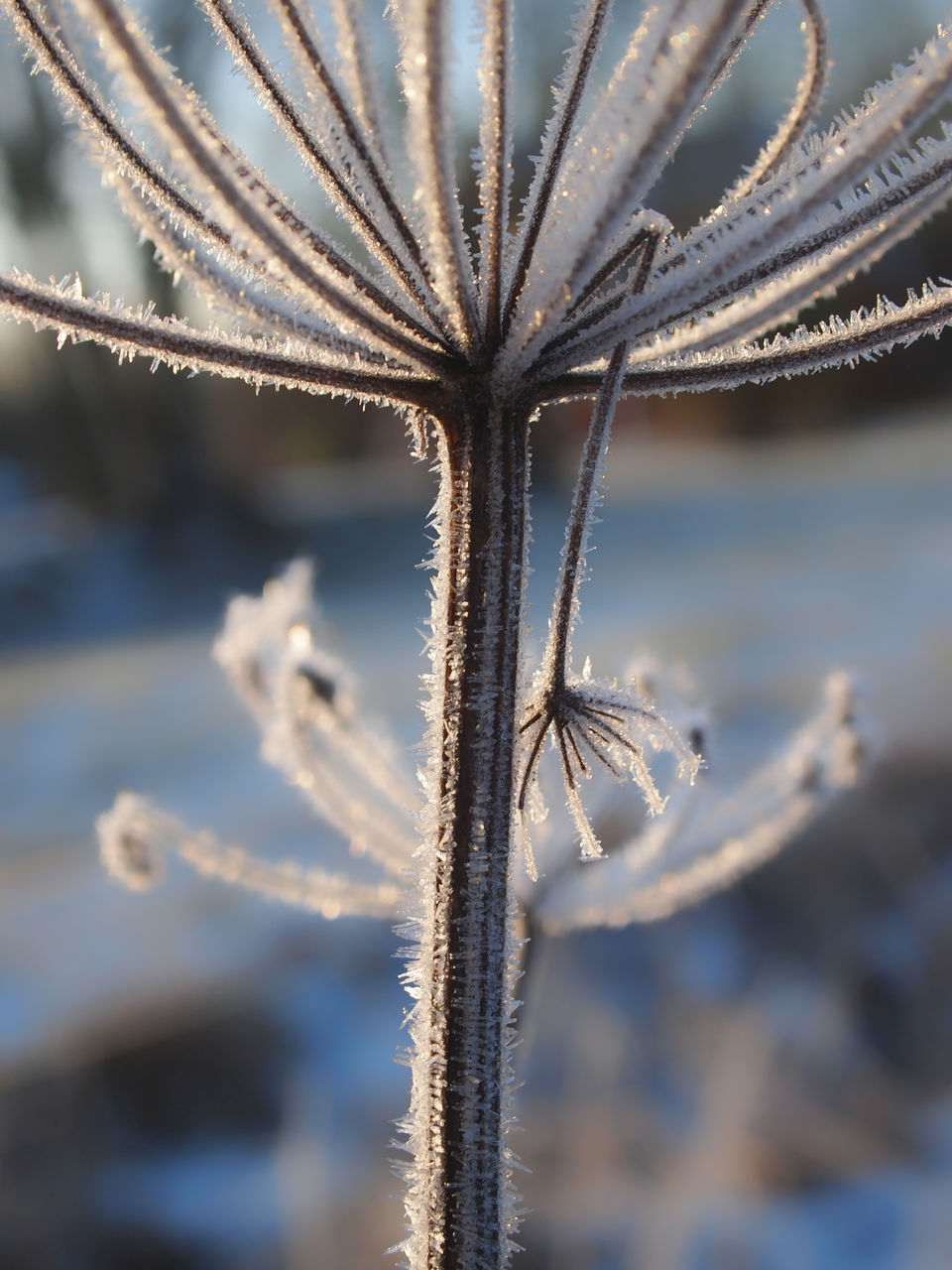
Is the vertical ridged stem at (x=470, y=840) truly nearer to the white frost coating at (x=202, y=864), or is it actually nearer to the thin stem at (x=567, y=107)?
the thin stem at (x=567, y=107)

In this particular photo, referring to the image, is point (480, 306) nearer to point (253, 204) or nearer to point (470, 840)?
point (253, 204)

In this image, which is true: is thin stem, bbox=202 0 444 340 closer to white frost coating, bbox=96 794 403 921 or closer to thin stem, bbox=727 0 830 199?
thin stem, bbox=727 0 830 199

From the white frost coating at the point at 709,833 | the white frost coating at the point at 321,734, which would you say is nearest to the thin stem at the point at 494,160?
the white frost coating at the point at 321,734

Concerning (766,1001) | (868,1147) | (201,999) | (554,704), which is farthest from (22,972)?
(554,704)

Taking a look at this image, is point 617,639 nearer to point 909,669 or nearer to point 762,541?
point 909,669

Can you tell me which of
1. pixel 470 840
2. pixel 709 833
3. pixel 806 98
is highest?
pixel 806 98

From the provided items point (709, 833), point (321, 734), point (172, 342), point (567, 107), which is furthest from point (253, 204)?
point (709, 833)
